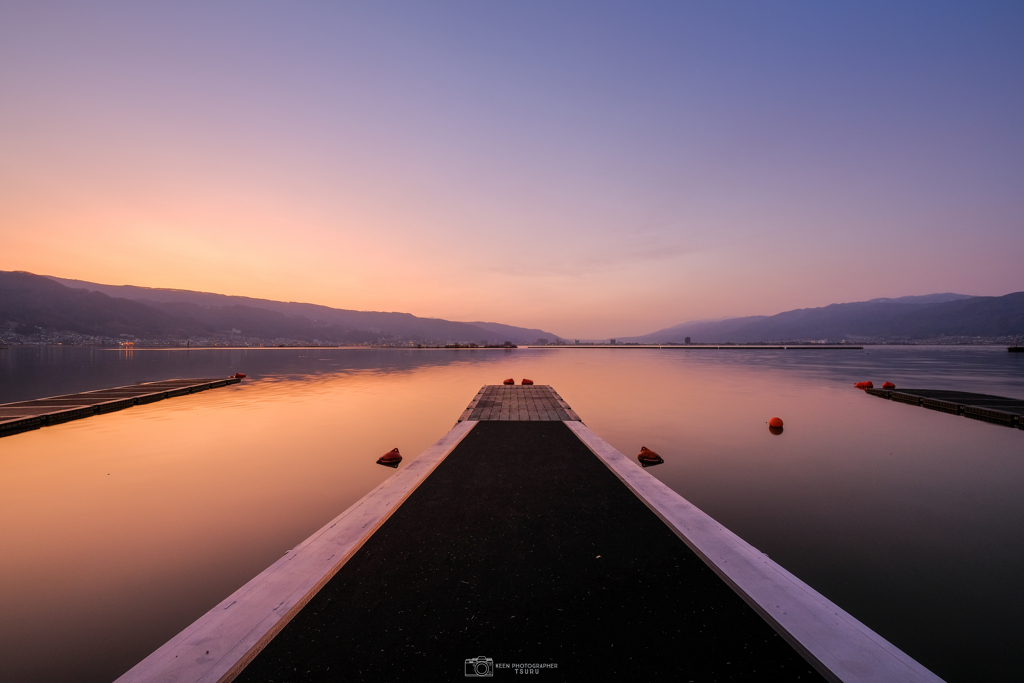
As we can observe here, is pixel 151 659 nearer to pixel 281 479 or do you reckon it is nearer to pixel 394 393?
pixel 281 479

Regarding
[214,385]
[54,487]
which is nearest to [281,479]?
[54,487]

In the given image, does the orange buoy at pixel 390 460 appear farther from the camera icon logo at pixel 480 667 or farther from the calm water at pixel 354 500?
the camera icon logo at pixel 480 667

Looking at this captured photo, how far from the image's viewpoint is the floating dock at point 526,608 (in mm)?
3223

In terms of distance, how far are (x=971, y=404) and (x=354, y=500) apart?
26.0 m

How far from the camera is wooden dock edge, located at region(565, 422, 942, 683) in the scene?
3.16m

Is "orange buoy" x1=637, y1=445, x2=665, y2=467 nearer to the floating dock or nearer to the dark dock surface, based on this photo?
the floating dock

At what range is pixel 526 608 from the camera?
401 cm

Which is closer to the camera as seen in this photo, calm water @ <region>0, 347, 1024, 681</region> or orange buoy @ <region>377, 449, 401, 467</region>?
calm water @ <region>0, 347, 1024, 681</region>

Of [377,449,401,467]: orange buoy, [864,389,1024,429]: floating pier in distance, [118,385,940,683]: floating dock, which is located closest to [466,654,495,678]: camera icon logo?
[118,385,940,683]: floating dock

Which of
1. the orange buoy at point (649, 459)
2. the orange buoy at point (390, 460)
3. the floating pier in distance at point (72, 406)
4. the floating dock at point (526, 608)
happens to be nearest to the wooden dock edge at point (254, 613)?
the floating dock at point (526, 608)

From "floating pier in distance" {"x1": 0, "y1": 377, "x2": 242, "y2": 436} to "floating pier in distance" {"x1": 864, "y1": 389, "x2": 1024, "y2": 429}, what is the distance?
35777mm

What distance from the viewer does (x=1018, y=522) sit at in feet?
25.5

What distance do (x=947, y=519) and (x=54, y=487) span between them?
18064mm

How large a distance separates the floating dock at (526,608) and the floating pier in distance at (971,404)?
749 inches
